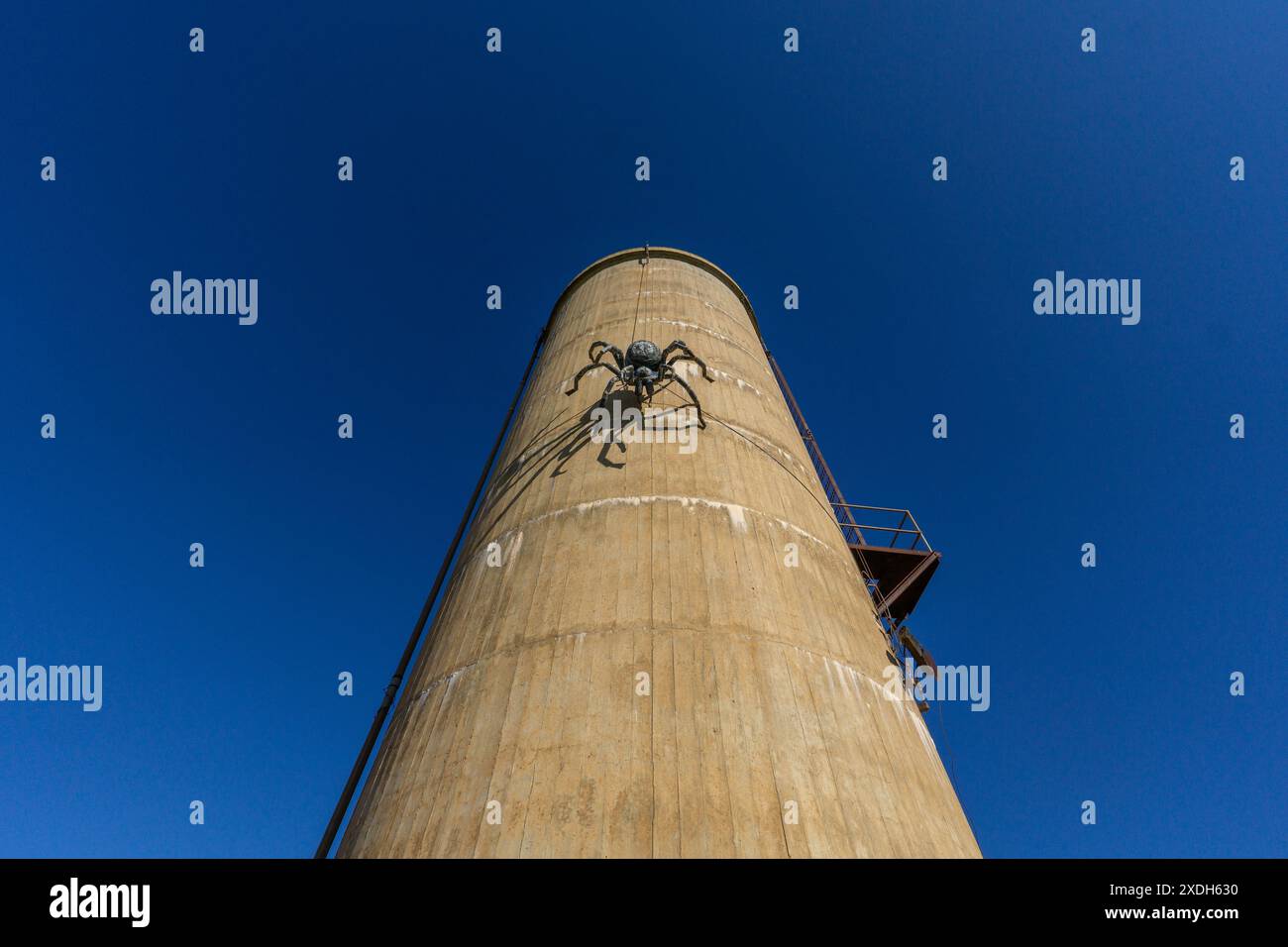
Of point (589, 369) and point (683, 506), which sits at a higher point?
point (589, 369)

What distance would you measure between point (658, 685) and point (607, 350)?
6617 millimetres

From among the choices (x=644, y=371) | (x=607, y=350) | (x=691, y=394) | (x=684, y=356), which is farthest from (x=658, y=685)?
(x=607, y=350)

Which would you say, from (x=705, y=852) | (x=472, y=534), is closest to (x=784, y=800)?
(x=705, y=852)

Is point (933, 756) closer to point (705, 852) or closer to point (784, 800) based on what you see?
point (784, 800)

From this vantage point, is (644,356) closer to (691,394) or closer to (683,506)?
(691,394)

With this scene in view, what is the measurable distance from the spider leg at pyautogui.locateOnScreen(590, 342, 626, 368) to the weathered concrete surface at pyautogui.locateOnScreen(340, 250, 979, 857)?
767 mm

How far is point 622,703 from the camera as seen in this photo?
6.13 m

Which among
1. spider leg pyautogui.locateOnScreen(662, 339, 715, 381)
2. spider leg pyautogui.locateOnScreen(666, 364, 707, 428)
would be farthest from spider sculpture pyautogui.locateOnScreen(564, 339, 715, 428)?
spider leg pyautogui.locateOnScreen(662, 339, 715, 381)

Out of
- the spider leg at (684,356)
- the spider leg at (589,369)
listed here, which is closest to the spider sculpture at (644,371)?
the spider leg at (684,356)

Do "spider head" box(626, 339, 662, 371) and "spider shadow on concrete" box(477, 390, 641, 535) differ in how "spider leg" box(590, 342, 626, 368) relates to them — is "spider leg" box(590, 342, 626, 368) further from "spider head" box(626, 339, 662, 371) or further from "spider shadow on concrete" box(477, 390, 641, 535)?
"spider shadow on concrete" box(477, 390, 641, 535)

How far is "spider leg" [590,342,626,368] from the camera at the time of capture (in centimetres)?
956

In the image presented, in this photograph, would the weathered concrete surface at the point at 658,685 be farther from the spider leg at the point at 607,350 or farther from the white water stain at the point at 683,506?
the spider leg at the point at 607,350

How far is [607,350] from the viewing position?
11453 mm
